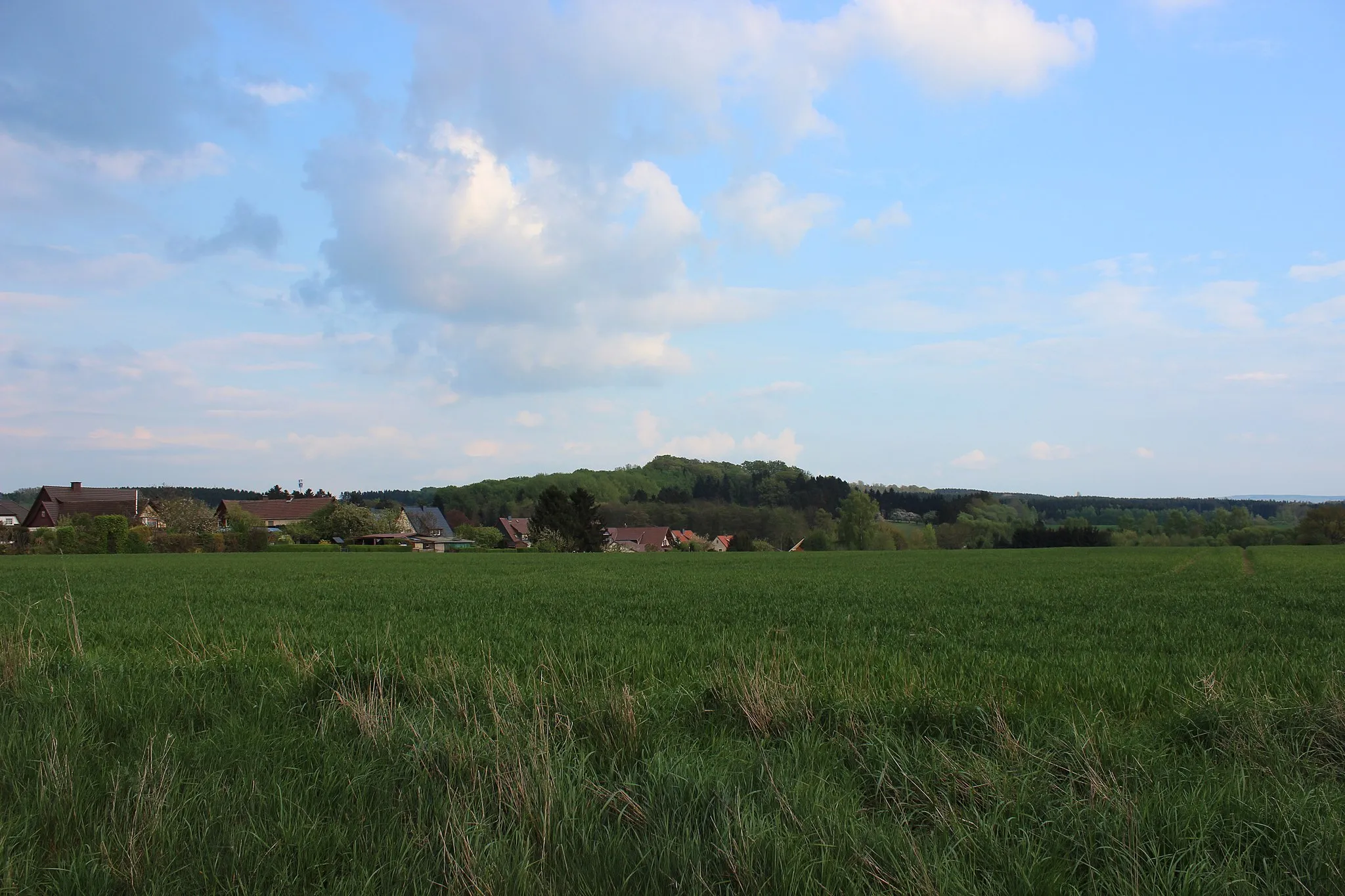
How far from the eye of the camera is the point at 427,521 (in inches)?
5349

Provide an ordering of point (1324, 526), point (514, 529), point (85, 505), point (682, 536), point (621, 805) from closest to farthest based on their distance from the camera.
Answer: point (621, 805)
point (1324, 526)
point (85, 505)
point (514, 529)
point (682, 536)

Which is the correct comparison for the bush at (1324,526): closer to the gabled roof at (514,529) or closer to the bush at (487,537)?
the bush at (487,537)

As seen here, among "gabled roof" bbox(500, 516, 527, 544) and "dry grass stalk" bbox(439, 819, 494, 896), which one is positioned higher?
"dry grass stalk" bbox(439, 819, 494, 896)

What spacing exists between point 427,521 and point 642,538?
36.9 metres

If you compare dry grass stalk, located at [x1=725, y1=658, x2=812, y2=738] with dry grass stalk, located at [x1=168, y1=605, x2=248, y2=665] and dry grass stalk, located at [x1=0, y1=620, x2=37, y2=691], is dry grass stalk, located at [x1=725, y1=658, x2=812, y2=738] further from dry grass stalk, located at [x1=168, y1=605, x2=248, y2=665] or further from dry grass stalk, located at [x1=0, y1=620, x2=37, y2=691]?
dry grass stalk, located at [x1=0, y1=620, x2=37, y2=691]

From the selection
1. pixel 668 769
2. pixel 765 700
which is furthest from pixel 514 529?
pixel 668 769

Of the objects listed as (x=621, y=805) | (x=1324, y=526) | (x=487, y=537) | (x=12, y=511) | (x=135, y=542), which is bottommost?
(x=1324, y=526)

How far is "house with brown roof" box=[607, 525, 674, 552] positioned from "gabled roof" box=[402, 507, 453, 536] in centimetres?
2928

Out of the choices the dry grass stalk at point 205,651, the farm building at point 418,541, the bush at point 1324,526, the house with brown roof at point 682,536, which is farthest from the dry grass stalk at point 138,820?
the bush at point 1324,526

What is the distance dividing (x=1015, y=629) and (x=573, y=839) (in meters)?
11.8

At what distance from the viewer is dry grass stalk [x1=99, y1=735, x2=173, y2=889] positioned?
11.7 feet

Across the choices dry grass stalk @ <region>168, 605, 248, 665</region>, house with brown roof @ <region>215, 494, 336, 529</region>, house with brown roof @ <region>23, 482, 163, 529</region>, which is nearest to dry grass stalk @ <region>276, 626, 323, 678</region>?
dry grass stalk @ <region>168, 605, 248, 665</region>

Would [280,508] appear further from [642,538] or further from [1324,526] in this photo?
[1324,526]

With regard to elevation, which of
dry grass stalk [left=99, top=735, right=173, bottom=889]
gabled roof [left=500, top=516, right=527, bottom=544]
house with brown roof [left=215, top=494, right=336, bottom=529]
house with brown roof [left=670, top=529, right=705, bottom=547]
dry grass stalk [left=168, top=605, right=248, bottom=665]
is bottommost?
house with brown roof [left=670, top=529, right=705, bottom=547]
